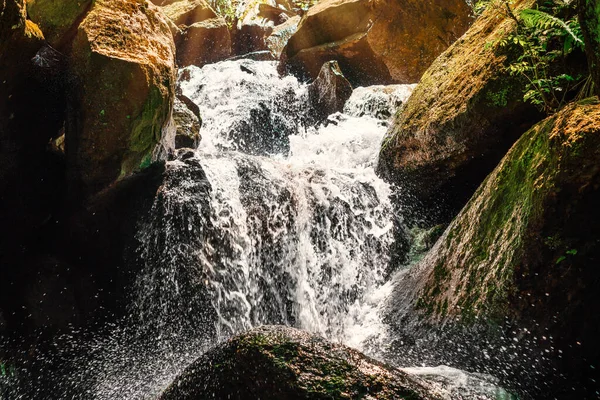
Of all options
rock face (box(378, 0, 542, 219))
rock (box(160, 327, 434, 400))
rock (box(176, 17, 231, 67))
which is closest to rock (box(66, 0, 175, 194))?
rock (box(160, 327, 434, 400))

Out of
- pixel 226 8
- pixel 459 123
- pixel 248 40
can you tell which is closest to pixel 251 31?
pixel 248 40

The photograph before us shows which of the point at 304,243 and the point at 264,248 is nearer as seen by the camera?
the point at 264,248

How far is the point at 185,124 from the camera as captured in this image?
8258mm

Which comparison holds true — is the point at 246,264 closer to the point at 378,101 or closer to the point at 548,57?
the point at 548,57

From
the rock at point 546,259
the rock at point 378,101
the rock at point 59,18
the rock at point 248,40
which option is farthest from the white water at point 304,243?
the rock at point 248,40

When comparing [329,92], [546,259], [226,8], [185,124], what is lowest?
[546,259]

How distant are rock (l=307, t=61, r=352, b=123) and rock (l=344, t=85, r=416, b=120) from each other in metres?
0.30

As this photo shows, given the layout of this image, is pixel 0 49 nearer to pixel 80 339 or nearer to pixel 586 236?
pixel 80 339

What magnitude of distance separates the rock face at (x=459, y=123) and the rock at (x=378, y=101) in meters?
2.87

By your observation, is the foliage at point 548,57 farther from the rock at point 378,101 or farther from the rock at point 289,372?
the rock at point 378,101

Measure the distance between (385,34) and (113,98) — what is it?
10217 mm

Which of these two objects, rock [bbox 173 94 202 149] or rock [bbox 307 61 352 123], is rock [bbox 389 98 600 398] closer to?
rock [bbox 173 94 202 149]

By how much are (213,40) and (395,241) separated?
14.0 m

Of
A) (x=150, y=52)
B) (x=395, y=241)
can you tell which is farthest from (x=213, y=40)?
(x=395, y=241)
